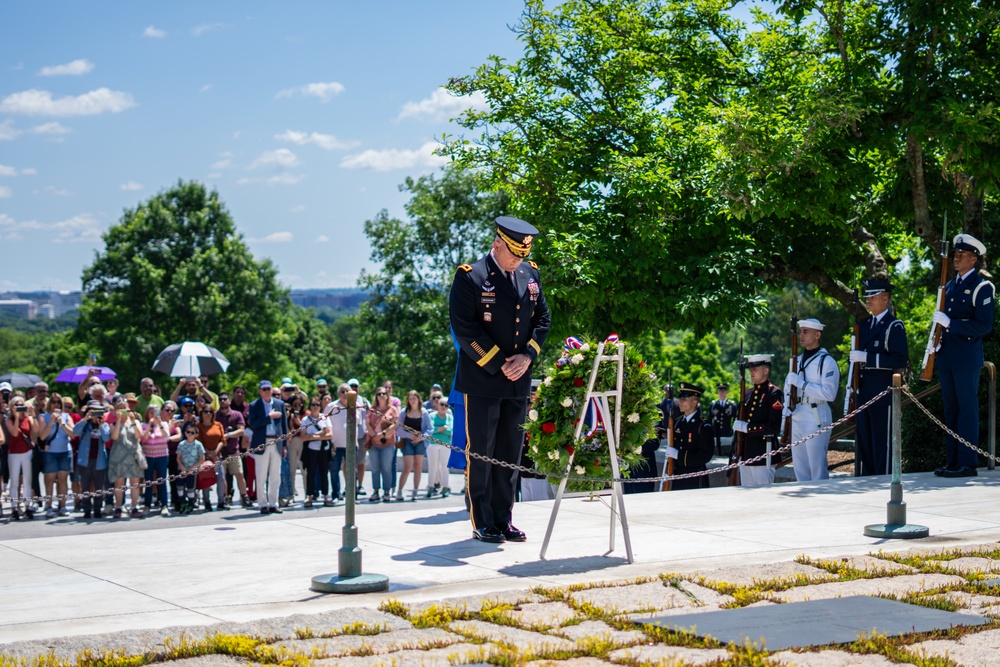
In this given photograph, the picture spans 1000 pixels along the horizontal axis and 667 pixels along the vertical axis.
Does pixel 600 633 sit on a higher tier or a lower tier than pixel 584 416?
lower

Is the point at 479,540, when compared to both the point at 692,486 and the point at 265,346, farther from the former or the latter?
the point at 265,346

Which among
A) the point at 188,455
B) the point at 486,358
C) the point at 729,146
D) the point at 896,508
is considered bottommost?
the point at 896,508

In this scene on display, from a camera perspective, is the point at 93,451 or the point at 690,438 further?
the point at 93,451

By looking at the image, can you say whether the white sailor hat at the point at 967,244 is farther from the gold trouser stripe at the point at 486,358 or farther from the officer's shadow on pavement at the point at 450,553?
the officer's shadow on pavement at the point at 450,553

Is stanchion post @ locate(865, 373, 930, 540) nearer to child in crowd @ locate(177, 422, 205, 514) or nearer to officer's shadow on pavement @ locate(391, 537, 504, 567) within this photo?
officer's shadow on pavement @ locate(391, 537, 504, 567)

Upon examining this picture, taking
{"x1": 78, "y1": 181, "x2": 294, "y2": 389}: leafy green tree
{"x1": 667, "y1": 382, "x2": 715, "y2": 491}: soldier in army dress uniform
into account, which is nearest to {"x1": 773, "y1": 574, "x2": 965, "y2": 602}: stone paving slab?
{"x1": 667, "y1": 382, "x2": 715, "y2": 491}: soldier in army dress uniform

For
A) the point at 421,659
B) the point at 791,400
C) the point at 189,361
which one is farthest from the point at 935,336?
the point at 189,361

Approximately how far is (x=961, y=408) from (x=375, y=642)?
821cm

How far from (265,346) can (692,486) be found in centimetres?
3785

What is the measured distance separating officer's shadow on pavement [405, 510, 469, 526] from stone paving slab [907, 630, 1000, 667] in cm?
475

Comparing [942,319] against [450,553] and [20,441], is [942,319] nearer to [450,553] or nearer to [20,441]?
[450,553]

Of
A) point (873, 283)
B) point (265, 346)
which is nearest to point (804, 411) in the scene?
point (873, 283)

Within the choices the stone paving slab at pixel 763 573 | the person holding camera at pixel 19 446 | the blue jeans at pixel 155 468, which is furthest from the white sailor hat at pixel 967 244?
the person holding camera at pixel 19 446

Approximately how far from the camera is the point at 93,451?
14.8 m
